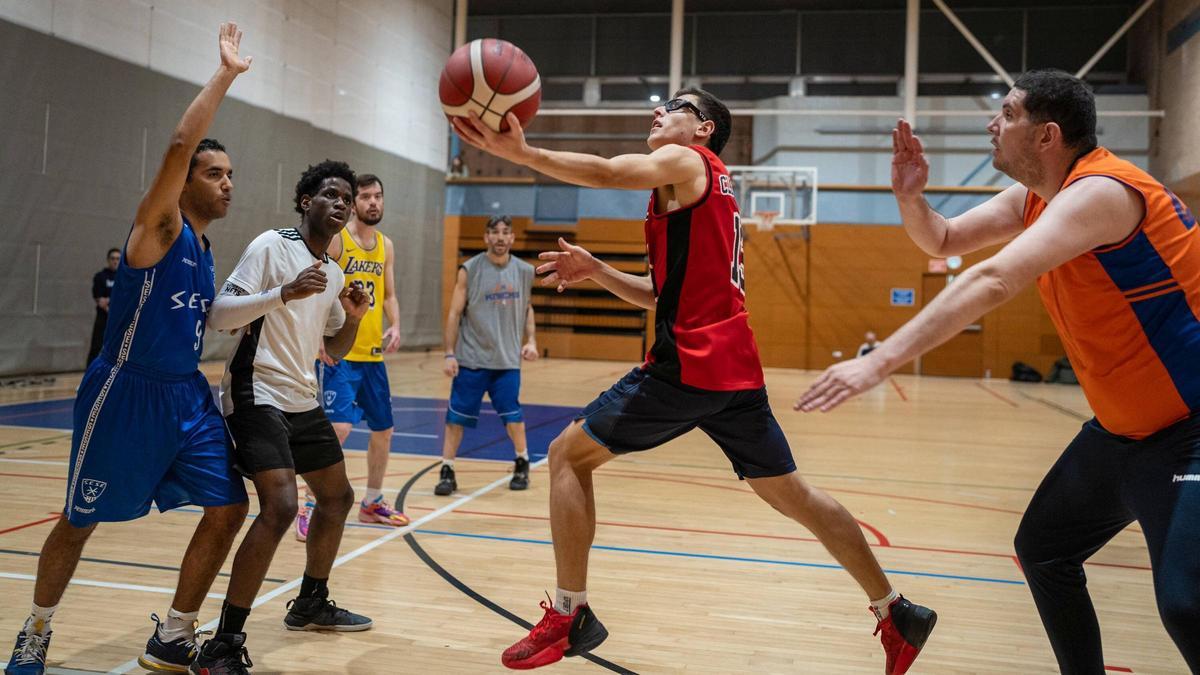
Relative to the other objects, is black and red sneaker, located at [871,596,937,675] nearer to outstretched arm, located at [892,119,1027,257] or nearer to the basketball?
outstretched arm, located at [892,119,1027,257]

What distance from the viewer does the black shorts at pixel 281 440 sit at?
3.38m

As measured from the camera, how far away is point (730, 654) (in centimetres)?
367

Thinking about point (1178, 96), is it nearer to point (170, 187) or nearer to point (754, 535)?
point (754, 535)

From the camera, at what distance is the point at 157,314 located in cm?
312

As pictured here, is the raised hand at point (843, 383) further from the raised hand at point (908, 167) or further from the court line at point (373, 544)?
the court line at point (373, 544)

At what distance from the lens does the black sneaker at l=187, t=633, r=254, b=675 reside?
3170mm

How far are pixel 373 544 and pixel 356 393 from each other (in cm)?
112

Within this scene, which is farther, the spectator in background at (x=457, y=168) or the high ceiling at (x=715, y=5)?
the spectator in background at (x=457, y=168)

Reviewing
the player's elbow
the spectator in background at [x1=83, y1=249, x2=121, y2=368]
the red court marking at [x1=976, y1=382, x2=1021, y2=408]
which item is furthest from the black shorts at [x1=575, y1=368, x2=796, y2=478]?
the red court marking at [x1=976, y1=382, x2=1021, y2=408]

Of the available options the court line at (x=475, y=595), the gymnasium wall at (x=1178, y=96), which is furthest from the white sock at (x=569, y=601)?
the gymnasium wall at (x=1178, y=96)

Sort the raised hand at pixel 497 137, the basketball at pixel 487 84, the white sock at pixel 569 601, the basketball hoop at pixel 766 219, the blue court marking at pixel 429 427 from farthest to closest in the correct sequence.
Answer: the basketball hoop at pixel 766 219, the blue court marking at pixel 429 427, the white sock at pixel 569 601, the basketball at pixel 487 84, the raised hand at pixel 497 137

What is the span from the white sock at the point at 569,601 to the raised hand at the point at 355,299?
148 cm

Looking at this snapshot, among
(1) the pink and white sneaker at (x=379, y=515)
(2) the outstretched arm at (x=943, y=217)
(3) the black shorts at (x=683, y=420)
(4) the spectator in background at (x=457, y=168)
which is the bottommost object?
(1) the pink and white sneaker at (x=379, y=515)

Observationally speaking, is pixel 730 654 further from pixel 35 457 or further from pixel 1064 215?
pixel 35 457
